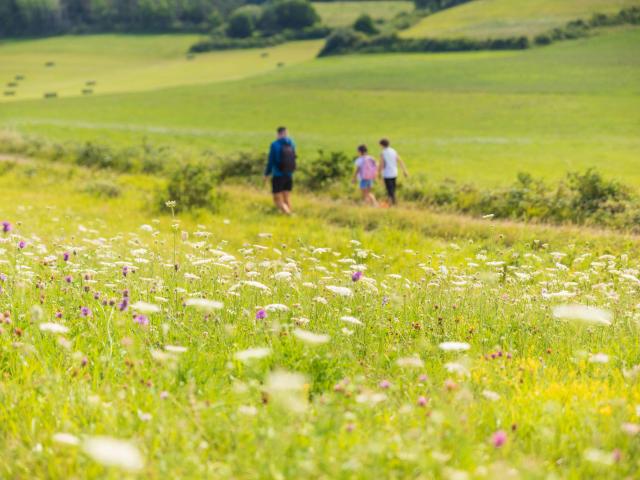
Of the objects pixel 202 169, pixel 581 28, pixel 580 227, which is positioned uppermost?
pixel 581 28

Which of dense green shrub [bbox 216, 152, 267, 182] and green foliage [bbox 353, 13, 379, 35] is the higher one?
green foliage [bbox 353, 13, 379, 35]

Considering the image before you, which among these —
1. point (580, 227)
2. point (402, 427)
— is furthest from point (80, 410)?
point (580, 227)

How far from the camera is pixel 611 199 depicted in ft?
62.1

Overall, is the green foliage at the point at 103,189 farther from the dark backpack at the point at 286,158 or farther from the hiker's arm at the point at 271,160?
the dark backpack at the point at 286,158

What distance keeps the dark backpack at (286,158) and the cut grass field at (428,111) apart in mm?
10515

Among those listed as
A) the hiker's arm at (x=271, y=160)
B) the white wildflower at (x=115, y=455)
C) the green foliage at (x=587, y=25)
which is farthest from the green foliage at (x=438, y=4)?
the white wildflower at (x=115, y=455)

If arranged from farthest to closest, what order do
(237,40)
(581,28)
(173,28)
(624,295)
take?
(173,28), (237,40), (581,28), (624,295)

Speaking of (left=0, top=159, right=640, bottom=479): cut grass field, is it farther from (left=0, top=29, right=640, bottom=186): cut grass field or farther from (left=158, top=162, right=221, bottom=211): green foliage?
(left=0, top=29, right=640, bottom=186): cut grass field

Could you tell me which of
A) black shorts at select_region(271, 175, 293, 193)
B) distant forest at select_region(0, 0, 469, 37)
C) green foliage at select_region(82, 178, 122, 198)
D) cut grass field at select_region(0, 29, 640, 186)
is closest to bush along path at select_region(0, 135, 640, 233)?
green foliage at select_region(82, 178, 122, 198)

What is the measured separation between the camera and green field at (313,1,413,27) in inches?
4823

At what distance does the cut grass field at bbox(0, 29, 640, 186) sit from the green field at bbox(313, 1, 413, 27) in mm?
45090

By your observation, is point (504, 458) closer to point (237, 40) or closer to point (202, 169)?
point (202, 169)

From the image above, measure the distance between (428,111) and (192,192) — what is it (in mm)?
33173

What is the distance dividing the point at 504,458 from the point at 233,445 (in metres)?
1.36
